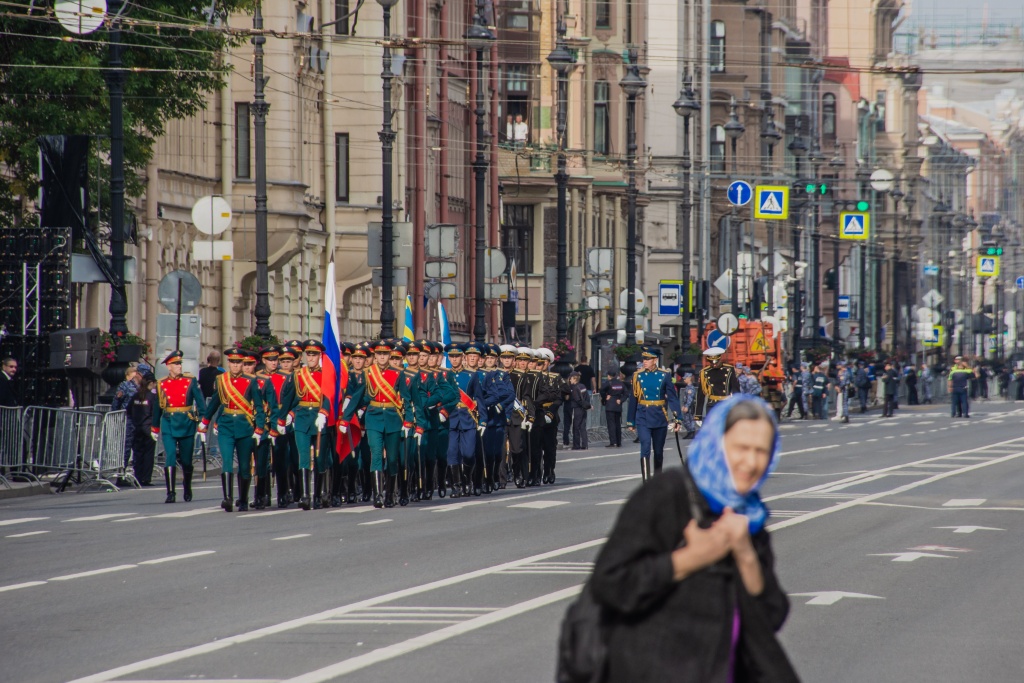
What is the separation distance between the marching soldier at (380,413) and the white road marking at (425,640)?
31.6 ft

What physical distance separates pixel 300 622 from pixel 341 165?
4442 centimetres

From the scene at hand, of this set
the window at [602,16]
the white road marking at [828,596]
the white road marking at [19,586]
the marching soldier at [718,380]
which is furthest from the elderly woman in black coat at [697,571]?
the window at [602,16]

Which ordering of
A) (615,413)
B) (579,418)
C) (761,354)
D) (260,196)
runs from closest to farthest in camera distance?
1. (260,196)
2. (579,418)
3. (615,413)
4. (761,354)

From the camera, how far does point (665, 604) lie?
5734 millimetres

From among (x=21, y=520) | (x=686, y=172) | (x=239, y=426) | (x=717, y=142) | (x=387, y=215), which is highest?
(x=717, y=142)

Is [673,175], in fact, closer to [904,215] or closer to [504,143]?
[504,143]

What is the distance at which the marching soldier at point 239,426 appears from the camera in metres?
24.0

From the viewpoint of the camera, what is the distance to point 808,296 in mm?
117625

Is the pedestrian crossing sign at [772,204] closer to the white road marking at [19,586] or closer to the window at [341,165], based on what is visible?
the window at [341,165]

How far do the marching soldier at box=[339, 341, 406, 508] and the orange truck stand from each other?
36.8 m

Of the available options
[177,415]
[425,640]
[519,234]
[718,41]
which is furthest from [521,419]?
[718,41]

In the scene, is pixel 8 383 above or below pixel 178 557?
above

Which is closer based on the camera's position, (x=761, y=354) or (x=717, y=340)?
(x=717, y=340)

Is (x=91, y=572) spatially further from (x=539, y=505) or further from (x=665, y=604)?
(x=665, y=604)
